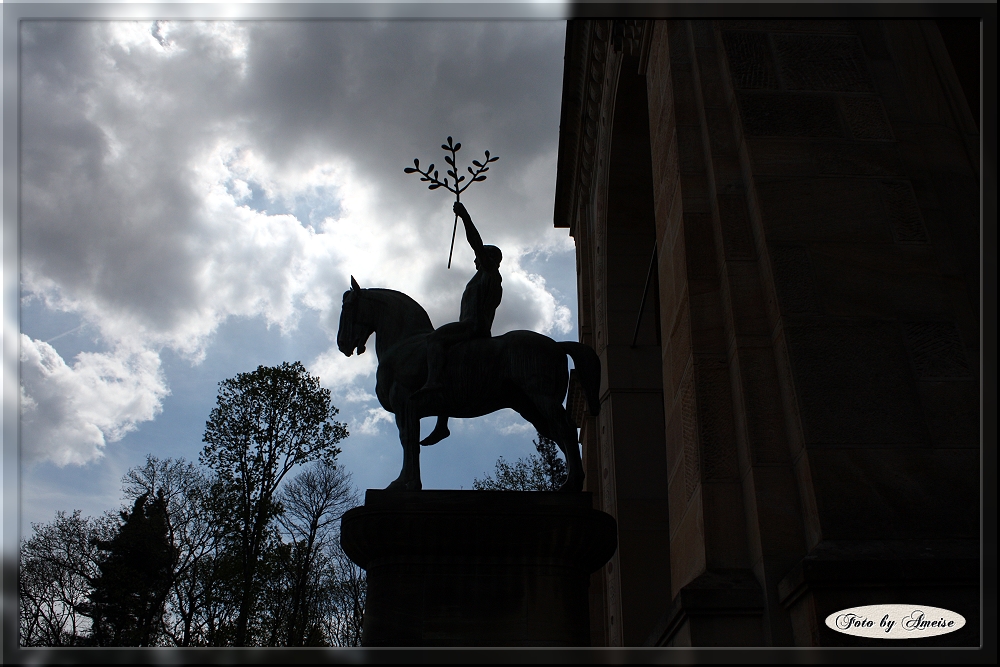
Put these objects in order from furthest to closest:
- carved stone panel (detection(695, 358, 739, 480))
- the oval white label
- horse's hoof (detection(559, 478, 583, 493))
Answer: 1. horse's hoof (detection(559, 478, 583, 493))
2. carved stone panel (detection(695, 358, 739, 480))
3. the oval white label

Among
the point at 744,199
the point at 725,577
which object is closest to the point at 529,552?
the point at 725,577

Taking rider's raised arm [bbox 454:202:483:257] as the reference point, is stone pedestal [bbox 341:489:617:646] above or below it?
below

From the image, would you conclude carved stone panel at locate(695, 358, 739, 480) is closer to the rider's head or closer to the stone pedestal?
the stone pedestal

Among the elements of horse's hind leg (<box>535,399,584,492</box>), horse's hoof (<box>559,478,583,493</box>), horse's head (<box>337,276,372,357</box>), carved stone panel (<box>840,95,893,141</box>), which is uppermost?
carved stone panel (<box>840,95,893,141</box>)

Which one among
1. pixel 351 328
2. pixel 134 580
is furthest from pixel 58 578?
pixel 351 328

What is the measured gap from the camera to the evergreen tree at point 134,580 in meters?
21.8

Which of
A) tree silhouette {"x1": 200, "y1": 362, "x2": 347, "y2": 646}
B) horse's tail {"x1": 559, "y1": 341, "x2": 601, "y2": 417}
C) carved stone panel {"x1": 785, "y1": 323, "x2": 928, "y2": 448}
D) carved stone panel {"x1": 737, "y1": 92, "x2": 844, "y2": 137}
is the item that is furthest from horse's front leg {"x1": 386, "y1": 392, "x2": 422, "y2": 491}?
tree silhouette {"x1": 200, "y1": 362, "x2": 347, "y2": 646}

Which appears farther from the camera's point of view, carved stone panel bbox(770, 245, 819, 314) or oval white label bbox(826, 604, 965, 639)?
carved stone panel bbox(770, 245, 819, 314)

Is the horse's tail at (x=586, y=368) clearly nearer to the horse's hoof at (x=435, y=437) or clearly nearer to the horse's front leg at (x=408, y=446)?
the horse's hoof at (x=435, y=437)

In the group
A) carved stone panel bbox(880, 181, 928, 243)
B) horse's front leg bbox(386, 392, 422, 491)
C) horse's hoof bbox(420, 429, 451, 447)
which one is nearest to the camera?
carved stone panel bbox(880, 181, 928, 243)

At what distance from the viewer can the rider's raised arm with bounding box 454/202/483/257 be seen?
730cm

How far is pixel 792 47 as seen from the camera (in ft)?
25.2

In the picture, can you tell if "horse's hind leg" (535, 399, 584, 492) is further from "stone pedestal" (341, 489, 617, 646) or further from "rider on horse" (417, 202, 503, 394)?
"rider on horse" (417, 202, 503, 394)

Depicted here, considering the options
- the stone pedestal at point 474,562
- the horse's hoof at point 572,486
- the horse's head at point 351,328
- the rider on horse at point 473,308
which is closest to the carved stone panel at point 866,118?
the rider on horse at point 473,308
